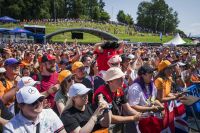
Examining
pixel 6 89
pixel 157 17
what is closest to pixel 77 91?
pixel 6 89

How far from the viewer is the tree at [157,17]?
14025cm

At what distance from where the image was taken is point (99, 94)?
480cm

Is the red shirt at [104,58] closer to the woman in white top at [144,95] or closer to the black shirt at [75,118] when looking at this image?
the woman in white top at [144,95]

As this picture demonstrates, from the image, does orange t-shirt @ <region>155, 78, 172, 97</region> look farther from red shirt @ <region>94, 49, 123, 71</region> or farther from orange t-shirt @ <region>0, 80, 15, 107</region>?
orange t-shirt @ <region>0, 80, 15, 107</region>

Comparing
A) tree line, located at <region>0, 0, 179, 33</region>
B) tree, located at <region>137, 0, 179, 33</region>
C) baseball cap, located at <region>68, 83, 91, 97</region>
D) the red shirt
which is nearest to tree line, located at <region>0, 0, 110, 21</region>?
tree line, located at <region>0, 0, 179, 33</region>

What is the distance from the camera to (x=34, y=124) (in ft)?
12.6

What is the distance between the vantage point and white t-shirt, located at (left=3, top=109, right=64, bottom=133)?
3.72 meters

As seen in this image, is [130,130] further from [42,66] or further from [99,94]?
[42,66]

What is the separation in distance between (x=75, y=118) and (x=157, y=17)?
141 m

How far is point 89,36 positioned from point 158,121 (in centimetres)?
6489

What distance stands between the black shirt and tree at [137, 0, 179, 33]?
136 meters

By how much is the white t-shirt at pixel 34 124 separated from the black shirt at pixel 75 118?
314 millimetres

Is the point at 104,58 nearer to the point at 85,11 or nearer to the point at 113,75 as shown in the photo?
the point at 113,75

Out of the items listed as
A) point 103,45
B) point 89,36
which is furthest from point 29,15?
point 103,45
